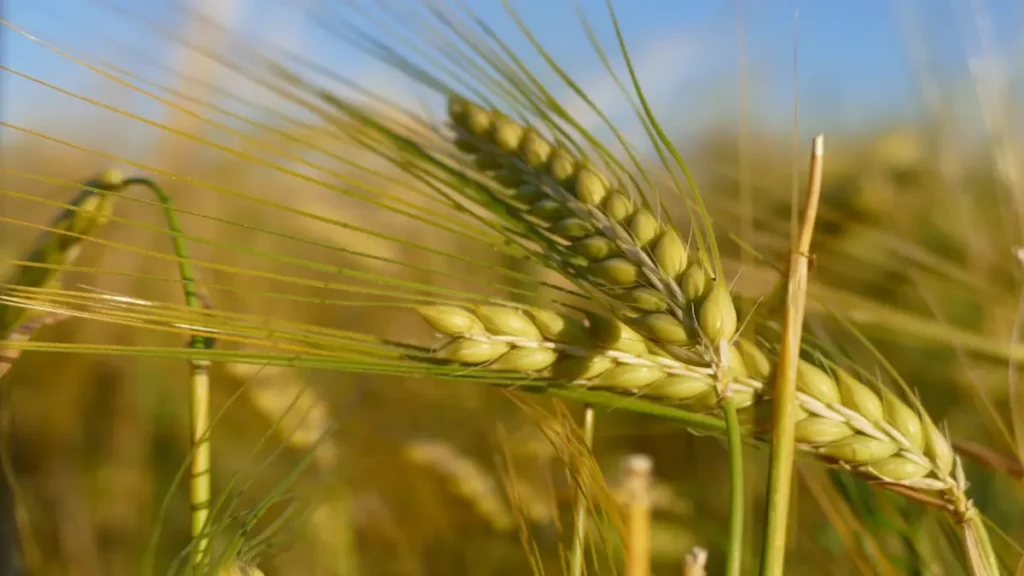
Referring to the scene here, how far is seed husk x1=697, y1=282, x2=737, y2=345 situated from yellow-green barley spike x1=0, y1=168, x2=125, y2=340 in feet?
1.06

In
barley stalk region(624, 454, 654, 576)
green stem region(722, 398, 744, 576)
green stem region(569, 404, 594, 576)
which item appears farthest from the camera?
green stem region(569, 404, 594, 576)

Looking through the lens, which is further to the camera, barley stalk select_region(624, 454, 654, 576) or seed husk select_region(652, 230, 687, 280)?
seed husk select_region(652, 230, 687, 280)

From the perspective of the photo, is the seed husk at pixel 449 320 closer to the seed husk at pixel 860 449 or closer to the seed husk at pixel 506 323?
the seed husk at pixel 506 323

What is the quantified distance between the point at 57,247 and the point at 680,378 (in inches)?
14.5

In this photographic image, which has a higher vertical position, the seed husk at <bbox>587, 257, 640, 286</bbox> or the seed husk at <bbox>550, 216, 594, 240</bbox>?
the seed husk at <bbox>550, 216, 594, 240</bbox>

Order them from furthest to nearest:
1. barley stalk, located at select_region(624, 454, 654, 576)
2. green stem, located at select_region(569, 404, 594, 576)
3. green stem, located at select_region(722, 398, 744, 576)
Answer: green stem, located at select_region(569, 404, 594, 576) → green stem, located at select_region(722, 398, 744, 576) → barley stalk, located at select_region(624, 454, 654, 576)

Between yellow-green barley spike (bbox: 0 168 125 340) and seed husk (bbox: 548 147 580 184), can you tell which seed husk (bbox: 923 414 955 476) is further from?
yellow-green barley spike (bbox: 0 168 125 340)

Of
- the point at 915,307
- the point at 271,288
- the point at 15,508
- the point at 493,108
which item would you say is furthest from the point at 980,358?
the point at 271,288

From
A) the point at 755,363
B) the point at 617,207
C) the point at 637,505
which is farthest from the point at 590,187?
the point at 637,505

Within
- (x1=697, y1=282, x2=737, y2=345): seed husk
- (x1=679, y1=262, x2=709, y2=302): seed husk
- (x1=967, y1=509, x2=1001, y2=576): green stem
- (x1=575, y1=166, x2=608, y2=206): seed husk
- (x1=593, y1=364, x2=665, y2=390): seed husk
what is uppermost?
(x1=575, y1=166, x2=608, y2=206): seed husk

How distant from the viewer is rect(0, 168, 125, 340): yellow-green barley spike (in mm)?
384

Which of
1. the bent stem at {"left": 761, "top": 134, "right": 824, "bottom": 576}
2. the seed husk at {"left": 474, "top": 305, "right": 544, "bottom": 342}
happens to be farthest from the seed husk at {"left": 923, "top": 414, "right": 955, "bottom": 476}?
the seed husk at {"left": 474, "top": 305, "right": 544, "bottom": 342}

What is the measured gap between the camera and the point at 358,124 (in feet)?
1.45

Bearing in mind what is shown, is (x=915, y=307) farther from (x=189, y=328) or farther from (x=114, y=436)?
(x=114, y=436)
